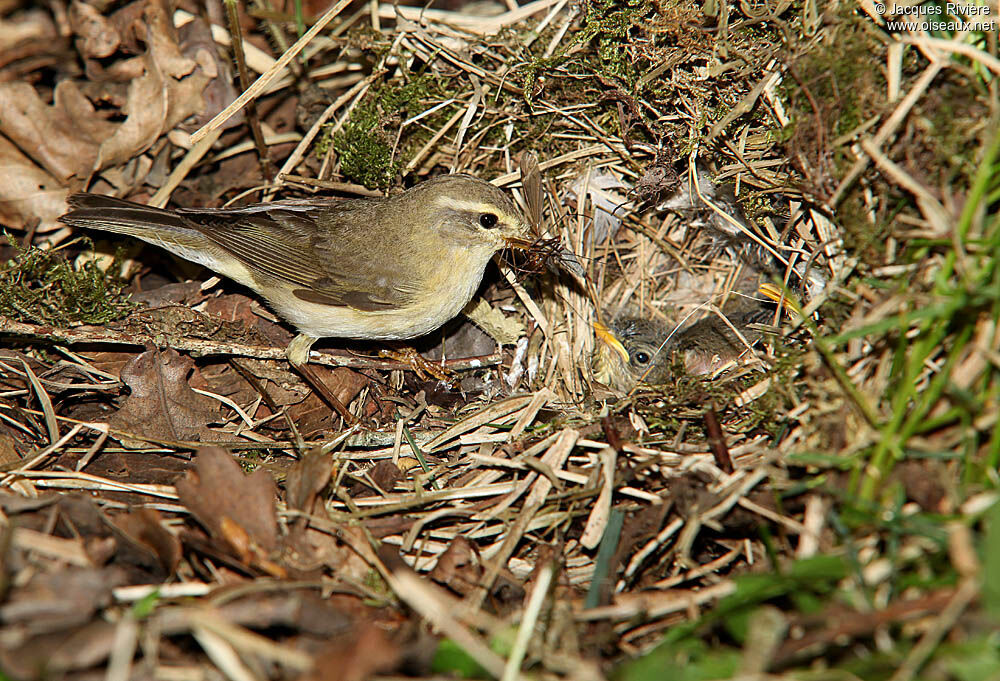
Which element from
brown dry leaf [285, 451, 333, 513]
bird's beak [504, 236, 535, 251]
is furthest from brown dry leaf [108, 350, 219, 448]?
bird's beak [504, 236, 535, 251]

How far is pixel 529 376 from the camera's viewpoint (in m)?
4.85

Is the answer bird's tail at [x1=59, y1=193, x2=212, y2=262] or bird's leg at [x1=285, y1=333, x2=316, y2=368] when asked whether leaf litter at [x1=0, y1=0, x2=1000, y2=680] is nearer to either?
bird's leg at [x1=285, y1=333, x2=316, y2=368]

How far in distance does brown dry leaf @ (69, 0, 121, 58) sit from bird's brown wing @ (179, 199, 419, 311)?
156 cm

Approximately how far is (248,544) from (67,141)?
3.38 meters

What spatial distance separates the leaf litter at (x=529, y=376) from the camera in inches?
96.3

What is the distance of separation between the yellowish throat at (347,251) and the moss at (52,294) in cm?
31

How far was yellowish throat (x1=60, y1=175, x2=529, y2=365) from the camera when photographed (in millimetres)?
4391

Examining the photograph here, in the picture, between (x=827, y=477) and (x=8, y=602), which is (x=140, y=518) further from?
(x=827, y=477)

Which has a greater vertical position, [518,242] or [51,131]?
[51,131]

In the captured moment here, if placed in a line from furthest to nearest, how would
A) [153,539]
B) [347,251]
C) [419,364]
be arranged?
[419,364] → [347,251] → [153,539]

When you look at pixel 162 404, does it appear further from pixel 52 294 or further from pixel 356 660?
pixel 356 660

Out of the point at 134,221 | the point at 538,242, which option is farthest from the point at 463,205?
the point at 134,221

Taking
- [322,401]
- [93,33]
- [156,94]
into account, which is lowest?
[322,401]

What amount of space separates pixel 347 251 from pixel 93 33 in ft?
8.19
